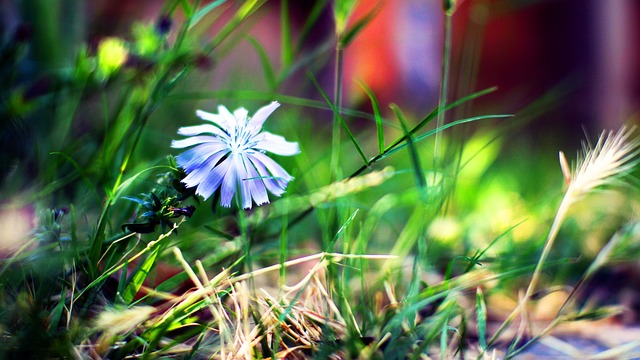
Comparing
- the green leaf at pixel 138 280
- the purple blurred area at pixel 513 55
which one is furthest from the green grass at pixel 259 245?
the purple blurred area at pixel 513 55

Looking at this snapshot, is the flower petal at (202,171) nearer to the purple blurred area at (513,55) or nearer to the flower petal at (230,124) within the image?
the flower petal at (230,124)

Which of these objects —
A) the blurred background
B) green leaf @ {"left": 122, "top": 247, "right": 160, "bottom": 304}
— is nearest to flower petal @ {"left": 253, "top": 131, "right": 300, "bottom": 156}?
green leaf @ {"left": 122, "top": 247, "right": 160, "bottom": 304}

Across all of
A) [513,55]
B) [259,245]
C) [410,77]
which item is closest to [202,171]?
[259,245]

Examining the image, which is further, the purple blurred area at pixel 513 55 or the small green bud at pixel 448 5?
the purple blurred area at pixel 513 55

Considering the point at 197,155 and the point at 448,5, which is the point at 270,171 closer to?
the point at 197,155

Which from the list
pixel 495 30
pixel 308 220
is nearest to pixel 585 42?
pixel 495 30
